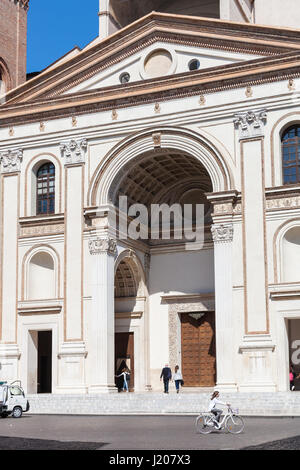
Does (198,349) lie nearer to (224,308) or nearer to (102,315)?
(102,315)

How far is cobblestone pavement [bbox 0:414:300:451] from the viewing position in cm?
1485

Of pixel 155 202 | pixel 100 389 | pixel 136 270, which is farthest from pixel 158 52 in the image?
pixel 100 389

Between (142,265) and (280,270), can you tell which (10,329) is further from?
(280,270)

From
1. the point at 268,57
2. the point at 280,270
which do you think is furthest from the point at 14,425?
the point at 268,57

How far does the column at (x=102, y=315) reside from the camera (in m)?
29.2

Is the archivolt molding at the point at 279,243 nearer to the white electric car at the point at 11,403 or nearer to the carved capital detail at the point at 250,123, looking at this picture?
the carved capital detail at the point at 250,123

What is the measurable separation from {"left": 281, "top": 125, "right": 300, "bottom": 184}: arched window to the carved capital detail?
937 millimetres

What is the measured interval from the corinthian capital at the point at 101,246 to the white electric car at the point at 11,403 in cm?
694

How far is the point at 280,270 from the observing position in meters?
27.2

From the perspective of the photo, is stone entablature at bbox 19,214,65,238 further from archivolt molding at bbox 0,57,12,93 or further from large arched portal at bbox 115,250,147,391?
archivolt molding at bbox 0,57,12,93

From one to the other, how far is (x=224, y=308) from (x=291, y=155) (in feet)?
20.2

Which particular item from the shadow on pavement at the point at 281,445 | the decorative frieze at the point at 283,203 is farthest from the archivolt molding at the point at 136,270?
the shadow on pavement at the point at 281,445

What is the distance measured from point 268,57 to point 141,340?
508 inches

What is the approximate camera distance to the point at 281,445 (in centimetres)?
1445
